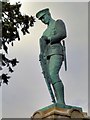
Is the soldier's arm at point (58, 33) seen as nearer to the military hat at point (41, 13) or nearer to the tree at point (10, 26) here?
the military hat at point (41, 13)

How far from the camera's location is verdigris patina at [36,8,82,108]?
7.33m

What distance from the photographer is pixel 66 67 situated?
25.5 feet

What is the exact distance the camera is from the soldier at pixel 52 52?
733 cm

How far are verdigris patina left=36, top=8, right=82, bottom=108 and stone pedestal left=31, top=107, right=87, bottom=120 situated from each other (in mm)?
289

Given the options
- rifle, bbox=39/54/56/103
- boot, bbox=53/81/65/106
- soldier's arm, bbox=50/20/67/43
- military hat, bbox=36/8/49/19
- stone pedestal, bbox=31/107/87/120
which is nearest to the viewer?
stone pedestal, bbox=31/107/87/120

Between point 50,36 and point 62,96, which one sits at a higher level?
point 50,36

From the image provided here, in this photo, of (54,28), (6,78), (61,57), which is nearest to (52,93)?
(61,57)

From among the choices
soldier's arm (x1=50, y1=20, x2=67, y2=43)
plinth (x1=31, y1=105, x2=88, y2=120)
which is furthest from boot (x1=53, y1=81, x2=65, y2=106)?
soldier's arm (x1=50, y1=20, x2=67, y2=43)

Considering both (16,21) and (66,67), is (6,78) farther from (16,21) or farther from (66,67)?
(66,67)

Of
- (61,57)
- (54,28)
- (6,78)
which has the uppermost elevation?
(54,28)

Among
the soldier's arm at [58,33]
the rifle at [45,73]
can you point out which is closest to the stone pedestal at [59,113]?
the rifle at [45,73]

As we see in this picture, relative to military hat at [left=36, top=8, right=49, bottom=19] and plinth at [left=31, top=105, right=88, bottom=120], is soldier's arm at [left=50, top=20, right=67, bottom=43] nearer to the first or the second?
military hat at [left=36, top=8, right=49, bottom=19]

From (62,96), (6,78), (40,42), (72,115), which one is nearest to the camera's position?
(72,115)

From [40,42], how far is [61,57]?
21.2 inches
